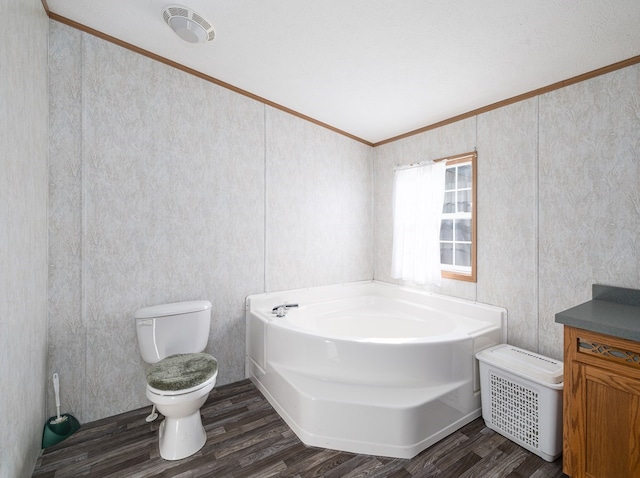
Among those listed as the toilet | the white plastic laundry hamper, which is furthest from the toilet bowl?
the white plastic laundry hamper

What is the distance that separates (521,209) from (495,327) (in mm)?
921

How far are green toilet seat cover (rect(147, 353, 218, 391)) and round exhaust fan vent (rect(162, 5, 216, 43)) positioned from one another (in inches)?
81.0

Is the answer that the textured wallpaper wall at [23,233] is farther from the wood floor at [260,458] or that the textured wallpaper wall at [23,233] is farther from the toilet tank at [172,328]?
the toilet tank at [172,328]

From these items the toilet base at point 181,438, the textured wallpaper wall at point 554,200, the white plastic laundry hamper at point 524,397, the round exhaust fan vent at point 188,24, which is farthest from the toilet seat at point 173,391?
the textured wallpaper wall at point 554,200

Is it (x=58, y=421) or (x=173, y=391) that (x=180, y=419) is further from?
(x=58, y=421)

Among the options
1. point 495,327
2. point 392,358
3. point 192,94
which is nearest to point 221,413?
point 392,358

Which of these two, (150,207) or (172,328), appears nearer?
(172,328)

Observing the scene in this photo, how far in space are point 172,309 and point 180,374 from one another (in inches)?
20.3

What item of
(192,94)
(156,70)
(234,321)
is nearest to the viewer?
(156,70)

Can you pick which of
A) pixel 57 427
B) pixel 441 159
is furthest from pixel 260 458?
pixel 441 159

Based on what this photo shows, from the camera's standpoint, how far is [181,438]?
171 cm

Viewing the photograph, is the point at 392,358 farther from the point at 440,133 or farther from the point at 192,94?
the point at 192,94

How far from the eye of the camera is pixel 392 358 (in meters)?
1.85

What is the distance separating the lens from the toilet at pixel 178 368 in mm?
1652
